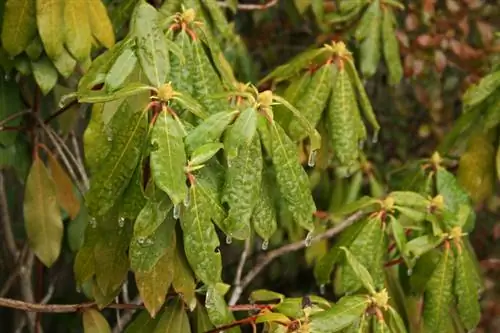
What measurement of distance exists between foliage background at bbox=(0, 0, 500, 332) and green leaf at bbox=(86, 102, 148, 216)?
110 centimetres

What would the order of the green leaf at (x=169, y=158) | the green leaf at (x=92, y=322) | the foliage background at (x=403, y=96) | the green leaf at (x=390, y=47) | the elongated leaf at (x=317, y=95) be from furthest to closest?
the foliage background at (x=403, y=96) < the green leaf at (x=390, y=47) < the elongated leaf at (x=317, y=95) < the green leaf at (x=92, y=322) < the green leaf at (x=169, y=158)

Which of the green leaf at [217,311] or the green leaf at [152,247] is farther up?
the green leaf at [152,247]

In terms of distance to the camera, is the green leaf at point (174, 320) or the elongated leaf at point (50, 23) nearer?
the green leaf at point (174, 320)

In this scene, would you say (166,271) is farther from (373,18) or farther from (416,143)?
(416,143)

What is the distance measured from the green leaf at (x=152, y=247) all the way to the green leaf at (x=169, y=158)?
112 millimetres

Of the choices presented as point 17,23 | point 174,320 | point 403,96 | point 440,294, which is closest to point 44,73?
point 17,23

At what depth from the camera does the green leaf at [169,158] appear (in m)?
1.09

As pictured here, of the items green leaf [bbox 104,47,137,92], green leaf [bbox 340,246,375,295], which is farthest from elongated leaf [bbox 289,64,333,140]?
green leaf [bbox 104,47,137,92]

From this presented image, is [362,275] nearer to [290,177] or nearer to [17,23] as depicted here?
[290,177]

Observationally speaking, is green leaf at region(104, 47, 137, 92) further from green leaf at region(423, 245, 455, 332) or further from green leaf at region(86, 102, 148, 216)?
green leaf at region(423, 245, 455, 332)

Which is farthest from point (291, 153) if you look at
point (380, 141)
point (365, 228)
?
point (380, 141)

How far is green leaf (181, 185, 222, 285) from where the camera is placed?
3.83ft

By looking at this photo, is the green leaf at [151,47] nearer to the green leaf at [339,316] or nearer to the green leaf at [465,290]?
the green leaf at [339,316]

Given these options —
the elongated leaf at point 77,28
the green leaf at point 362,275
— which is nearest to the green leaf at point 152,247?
the green leaf at point 362,275
